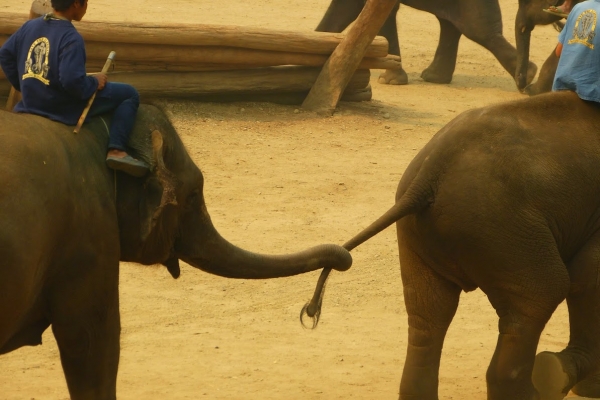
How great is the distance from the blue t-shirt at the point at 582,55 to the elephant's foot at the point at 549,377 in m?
1.16

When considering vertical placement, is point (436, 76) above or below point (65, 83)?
below

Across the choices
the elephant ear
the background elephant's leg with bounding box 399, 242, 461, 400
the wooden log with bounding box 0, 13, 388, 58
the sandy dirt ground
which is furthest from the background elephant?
the elephant ear

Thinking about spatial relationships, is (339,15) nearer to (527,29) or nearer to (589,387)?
(527,29)

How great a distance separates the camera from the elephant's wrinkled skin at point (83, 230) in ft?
11.4

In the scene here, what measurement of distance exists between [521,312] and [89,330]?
Result: 1.81 metres

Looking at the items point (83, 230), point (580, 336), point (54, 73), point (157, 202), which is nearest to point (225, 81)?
point (580, 336)

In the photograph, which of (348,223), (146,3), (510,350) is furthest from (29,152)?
(146,3)

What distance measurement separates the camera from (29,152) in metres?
3.58

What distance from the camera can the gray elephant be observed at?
4547 millimetres

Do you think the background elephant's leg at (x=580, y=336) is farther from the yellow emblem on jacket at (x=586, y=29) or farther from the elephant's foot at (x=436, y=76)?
the elephant's foot at (x=436, y=76)

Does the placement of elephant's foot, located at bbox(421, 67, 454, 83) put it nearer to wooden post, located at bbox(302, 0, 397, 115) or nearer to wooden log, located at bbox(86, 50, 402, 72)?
wooden log, located at bbox(86, 50, 402, 72)

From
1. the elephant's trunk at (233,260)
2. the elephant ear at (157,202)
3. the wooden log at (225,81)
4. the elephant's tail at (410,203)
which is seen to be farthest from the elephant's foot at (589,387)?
the wooden log at (225,81)

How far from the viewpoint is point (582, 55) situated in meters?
5.04

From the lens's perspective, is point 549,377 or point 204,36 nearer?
point 549,377
